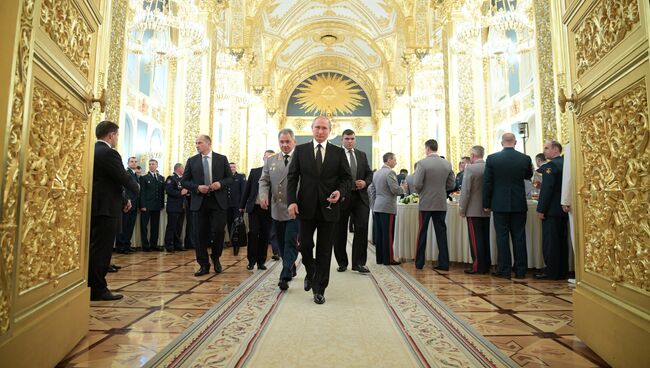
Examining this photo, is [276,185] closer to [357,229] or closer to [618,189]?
[357,229]

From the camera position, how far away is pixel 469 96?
8.96 m

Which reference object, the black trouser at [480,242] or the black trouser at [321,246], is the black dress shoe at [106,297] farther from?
the black trouser at [480,242]

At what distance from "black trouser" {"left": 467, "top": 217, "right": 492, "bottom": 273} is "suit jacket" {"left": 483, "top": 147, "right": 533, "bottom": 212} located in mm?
288

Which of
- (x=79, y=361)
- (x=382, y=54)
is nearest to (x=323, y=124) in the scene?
(x=79, y=361)

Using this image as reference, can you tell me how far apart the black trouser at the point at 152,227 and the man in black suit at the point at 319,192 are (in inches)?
184

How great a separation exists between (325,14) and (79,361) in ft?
68.4

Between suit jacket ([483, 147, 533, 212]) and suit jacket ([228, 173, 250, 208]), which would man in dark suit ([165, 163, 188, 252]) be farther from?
suit jacket ([483, 147, 533, 212])

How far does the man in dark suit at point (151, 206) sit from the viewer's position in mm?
6699

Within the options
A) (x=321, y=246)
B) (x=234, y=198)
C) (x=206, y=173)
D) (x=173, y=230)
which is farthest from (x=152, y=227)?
(x=321, y=246)

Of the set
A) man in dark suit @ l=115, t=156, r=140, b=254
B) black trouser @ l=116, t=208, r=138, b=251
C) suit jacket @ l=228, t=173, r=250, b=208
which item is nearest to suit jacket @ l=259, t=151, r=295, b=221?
suit jacket @ l=228, t=173, r=250, b=208

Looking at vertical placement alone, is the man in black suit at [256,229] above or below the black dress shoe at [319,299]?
above

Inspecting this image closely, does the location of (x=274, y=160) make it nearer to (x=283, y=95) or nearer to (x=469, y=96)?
(x=469, y=96)

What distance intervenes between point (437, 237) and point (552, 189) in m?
1.40

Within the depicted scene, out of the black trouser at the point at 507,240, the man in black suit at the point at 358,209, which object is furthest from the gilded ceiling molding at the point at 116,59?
the black trouser at the point at 507,240
